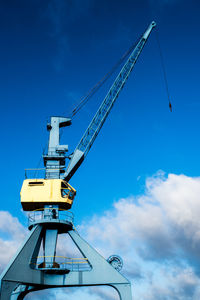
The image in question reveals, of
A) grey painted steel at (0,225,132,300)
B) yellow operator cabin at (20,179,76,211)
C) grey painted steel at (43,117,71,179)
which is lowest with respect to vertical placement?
grey painted steel at (0,225,132,300)

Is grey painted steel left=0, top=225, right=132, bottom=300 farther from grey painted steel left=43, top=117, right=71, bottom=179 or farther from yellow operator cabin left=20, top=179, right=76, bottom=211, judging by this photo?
grey painted steel left=43, top=117, right=71, bottom=179

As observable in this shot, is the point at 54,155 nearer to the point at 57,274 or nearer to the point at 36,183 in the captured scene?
the point at 36,183

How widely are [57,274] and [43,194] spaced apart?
8.62m

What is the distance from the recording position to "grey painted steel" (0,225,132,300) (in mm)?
29234

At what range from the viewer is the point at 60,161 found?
37188 millimetres

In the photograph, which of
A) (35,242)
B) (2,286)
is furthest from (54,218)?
(2,286)

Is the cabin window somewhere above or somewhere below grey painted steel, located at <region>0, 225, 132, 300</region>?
above

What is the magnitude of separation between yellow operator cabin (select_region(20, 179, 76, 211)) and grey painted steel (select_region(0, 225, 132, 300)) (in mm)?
2820

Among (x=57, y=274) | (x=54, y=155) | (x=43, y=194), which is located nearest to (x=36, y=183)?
(x=43, y=194)

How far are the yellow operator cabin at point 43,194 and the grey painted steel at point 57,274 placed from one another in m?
2.82

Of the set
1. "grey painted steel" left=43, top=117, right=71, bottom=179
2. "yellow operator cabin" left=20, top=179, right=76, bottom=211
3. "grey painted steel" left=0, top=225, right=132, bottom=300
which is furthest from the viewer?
"grey painted steel" left=43, top=117, right=71, bottom=179

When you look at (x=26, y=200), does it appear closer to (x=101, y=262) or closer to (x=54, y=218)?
(x=54, y=218)

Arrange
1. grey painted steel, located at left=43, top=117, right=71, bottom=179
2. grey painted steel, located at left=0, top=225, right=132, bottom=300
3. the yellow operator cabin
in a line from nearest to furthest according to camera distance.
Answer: grey painted steel, located at left=0, top=225, right=132, bottom=300, the yellow operator cabin, grey painted steel, located at left=43, top=117, right=71, bottom=179

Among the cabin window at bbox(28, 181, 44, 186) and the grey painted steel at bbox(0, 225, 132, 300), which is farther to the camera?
the cabin window at bbox(28, 181, 44, 186)
